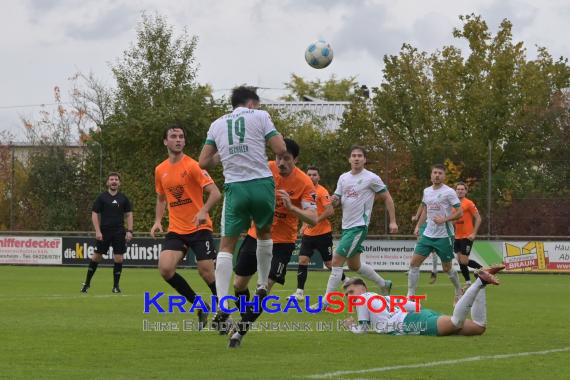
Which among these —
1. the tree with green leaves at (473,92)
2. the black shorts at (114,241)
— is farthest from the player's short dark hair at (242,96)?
the tree with green leaves at (473,92)

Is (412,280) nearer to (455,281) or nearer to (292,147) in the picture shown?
(455,281)

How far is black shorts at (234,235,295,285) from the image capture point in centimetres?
1157

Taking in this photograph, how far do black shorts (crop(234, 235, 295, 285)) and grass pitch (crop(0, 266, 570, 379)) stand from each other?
638 mm

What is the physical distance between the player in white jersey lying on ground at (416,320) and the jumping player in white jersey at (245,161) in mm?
1757

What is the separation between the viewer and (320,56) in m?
31.5

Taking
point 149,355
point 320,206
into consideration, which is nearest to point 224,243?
point 149,355

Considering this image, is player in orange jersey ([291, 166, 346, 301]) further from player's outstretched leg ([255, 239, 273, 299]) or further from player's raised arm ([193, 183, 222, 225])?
player's outstretched leg ([255, 239, 273, 299])

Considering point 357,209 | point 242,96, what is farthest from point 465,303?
point 357,209

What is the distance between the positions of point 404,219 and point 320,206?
17.6 m

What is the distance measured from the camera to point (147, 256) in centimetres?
3484

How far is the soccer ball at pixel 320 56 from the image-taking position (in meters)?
31.4

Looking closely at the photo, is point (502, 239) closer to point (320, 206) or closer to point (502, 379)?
point (320, 206)

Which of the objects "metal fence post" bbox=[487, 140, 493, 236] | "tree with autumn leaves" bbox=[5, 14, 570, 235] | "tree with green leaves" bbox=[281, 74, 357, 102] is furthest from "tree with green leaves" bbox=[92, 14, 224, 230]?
"tree with green leaves" bbox=[281, 74, 357, 102]

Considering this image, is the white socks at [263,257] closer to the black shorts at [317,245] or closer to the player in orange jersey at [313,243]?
the player in orange jersey at [313,243]
